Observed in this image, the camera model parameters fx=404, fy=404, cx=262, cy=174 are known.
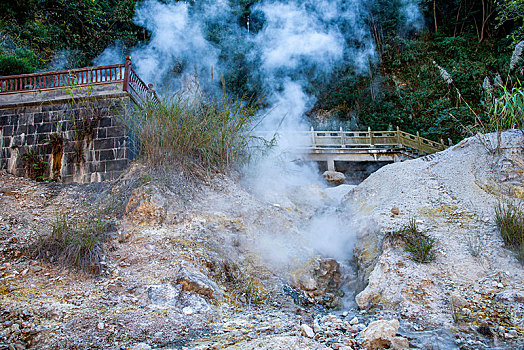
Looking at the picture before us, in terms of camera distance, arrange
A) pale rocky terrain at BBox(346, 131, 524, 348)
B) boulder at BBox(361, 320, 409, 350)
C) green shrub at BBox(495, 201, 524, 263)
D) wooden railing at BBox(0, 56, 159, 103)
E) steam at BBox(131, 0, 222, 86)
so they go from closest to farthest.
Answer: boulder at BBox(361, 320, 409, 350) < pale rocky terrain at BBox(346, 131, 524, 348) < green shrub at BBox(495, 201, 524, 263) < wooden railing at BBox(0, 56, 159, 103) < steam at BBox(131, 0, 222, 86)

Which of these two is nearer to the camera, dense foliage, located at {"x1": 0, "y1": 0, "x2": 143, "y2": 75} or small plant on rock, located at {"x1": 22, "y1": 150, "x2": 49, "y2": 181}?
small plant on rock, located at {"x1": 22, "y1": 150, "x2": 49, "y2": 181}

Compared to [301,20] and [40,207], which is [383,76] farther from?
[40,207]

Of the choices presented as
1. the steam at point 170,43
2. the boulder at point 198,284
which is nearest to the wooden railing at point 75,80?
the boulder at point 198,284

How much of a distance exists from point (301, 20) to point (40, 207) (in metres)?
14.6

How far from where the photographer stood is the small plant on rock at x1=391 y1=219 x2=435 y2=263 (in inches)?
188

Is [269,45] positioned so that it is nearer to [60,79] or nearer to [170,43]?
[170,43]

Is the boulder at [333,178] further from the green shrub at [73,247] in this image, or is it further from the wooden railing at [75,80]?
the green shrub at [73,247]

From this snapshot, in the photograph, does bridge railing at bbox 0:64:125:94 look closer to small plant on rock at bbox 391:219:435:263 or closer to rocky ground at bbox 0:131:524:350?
rocky ground at bbox 0:131:524:350

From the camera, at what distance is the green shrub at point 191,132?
6477mm

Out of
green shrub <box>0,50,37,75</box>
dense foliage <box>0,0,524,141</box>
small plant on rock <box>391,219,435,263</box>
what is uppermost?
dense foliage <box>0,0,524,141</box>

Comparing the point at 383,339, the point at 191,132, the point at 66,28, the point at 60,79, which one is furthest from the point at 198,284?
the point at 66,28

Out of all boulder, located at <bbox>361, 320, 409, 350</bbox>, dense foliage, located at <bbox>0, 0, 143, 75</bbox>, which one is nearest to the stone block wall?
dense foliage, located at <bbox>0, 0, 143, 75</bbox>

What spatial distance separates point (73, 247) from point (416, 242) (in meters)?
4.04

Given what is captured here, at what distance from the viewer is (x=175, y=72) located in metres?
17.0
